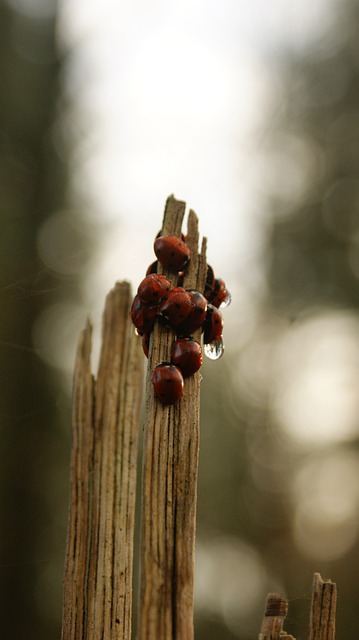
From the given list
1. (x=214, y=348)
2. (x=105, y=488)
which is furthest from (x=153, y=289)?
(x=105, y=488)

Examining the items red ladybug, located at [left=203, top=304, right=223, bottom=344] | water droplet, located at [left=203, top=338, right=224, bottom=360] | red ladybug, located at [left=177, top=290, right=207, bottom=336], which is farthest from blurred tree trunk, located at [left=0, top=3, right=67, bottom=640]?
red ladybug, located at [left=177, top=290, right=207, bottom=336]

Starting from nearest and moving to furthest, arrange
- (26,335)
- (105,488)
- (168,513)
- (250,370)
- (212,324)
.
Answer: (168,513), (105,488), (212,324), (26,335), (250,370)

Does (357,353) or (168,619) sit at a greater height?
(357,353)

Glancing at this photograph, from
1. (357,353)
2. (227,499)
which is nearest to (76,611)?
(357,353)

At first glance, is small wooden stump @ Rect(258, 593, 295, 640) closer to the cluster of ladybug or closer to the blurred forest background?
the cluster of ladybug

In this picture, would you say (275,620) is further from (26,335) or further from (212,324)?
(26,335)

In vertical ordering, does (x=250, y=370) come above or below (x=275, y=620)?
above

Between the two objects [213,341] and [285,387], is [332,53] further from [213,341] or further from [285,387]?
[213,341]
